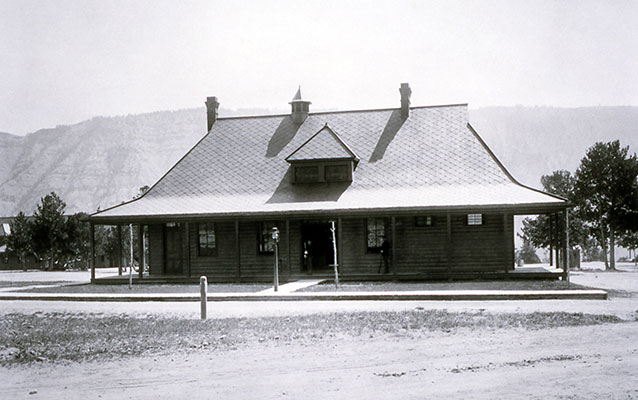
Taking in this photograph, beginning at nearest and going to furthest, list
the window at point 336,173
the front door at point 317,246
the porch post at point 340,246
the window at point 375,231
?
the porch post at point 340,246 → the window at point 375,231 → the front door at point 317,246 → the window at point 336,173

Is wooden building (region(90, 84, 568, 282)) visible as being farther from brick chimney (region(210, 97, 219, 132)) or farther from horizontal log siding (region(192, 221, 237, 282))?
brick chimney (region(210, 97, 219, 132))

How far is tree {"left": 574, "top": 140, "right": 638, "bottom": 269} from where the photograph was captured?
38562mm

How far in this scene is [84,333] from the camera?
13.4m

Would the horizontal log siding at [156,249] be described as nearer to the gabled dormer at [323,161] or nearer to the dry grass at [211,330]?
the gabled dormer at [323,161]

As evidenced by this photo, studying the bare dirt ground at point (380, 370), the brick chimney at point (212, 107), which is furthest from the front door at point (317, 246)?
the bare dirt ground at point (380, 370)

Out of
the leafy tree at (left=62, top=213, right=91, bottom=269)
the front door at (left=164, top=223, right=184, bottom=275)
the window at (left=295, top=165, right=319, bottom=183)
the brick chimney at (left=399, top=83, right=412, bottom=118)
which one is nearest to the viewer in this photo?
the window at (left=295, top=165, right=319, bottom=183)

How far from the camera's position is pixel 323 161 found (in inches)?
1129

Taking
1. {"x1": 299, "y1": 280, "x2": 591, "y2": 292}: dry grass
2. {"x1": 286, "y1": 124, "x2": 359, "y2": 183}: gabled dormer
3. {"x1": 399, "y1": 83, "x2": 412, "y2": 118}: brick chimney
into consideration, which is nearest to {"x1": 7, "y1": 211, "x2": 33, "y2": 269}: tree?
{"x1": 286, "y1": 124, "x2": 359, "y2": 183}: gabled dormer

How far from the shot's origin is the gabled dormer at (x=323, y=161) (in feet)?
93.7

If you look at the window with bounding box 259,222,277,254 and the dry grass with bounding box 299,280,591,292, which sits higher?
the window with bounding box 259,222,277,254

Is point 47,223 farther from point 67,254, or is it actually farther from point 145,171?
point 145,171

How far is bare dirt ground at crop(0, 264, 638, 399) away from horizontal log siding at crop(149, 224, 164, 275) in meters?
18.8

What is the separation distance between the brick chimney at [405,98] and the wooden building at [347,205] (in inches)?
1.8

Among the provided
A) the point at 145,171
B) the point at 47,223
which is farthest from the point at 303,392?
the point at 145,171
